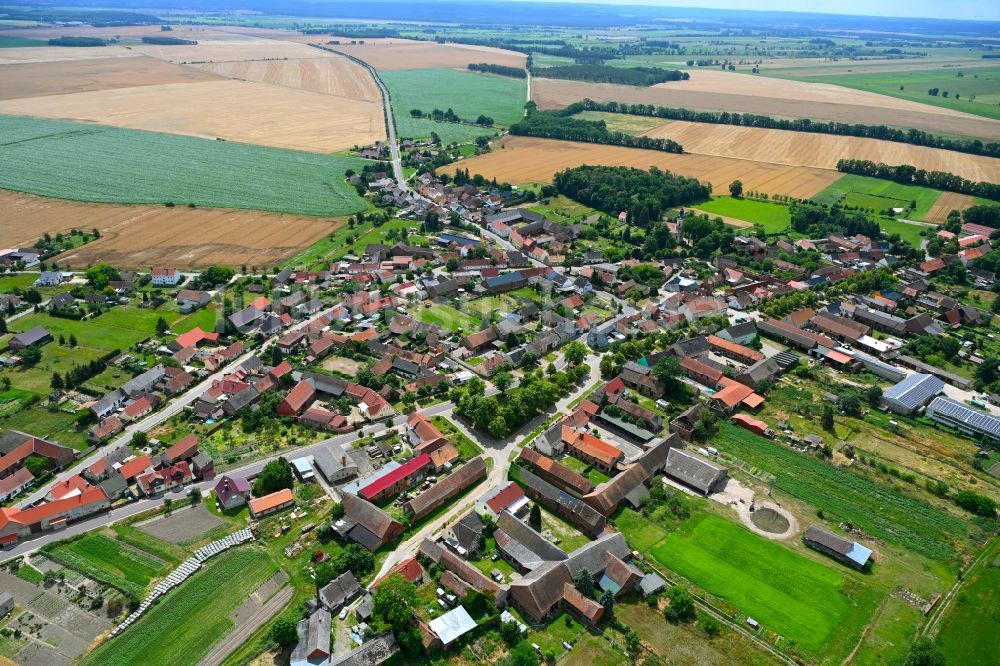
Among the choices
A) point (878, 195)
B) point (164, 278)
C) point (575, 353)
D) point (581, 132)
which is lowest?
point (575, 353)

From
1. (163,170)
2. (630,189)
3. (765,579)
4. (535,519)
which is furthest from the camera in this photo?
(163,170)

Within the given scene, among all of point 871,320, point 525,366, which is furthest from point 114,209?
point 871,320

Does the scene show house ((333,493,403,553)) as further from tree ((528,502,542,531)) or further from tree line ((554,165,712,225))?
tree line ((554,165,712,225))

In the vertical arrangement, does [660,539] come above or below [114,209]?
below

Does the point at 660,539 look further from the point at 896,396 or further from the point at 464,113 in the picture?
the point at 464,113

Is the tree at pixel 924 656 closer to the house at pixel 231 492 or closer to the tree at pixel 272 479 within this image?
the tree at pixel 272 479

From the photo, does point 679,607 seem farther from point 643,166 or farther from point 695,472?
point 643,166

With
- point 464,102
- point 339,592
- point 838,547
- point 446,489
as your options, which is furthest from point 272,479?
point 464,102
